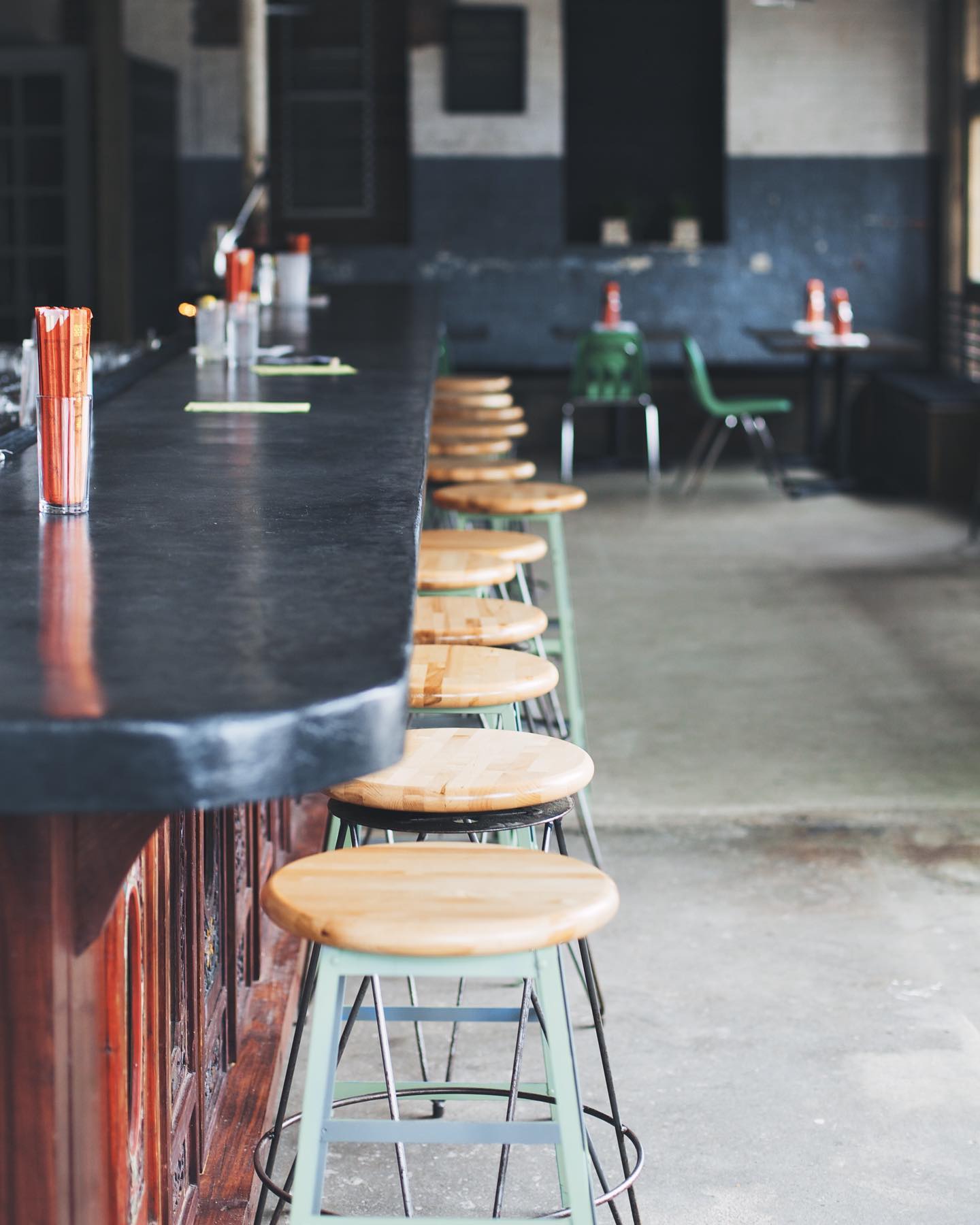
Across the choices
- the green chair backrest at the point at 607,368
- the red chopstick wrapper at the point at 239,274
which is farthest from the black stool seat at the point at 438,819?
the green chair backrest at the point at 607,368

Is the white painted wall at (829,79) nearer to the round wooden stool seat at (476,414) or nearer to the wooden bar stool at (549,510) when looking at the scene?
the round wooden stool seat at (476,414)

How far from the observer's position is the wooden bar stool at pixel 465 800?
1.91 m

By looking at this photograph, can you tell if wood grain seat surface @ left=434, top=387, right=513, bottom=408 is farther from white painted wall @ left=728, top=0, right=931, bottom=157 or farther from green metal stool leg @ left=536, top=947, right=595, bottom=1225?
white painted wall @ left=728, top=0, right=931, bottom=157

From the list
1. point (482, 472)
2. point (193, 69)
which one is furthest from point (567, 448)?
point (482, 472)

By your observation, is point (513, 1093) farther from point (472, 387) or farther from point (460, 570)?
point (472, 387)

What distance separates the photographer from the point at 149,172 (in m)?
10.1

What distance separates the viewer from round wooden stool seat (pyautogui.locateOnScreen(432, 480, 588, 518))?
3.66 m

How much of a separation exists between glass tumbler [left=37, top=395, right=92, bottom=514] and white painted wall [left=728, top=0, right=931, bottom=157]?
10093 mm

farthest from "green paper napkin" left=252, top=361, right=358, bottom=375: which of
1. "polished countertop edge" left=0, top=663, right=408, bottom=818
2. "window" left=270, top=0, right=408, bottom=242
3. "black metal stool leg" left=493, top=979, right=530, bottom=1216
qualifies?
"window" left=270, top=0, right=408, bottom=242

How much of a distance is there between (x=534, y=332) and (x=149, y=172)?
289 centimetres

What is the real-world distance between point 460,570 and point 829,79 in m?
9.25

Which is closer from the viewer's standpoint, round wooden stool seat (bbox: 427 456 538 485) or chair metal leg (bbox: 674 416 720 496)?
round wooden stool seat (bbox: 427 456 538 485)

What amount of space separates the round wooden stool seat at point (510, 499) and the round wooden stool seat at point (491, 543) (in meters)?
0.08

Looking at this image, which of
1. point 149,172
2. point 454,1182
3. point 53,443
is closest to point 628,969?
point 454,1182
